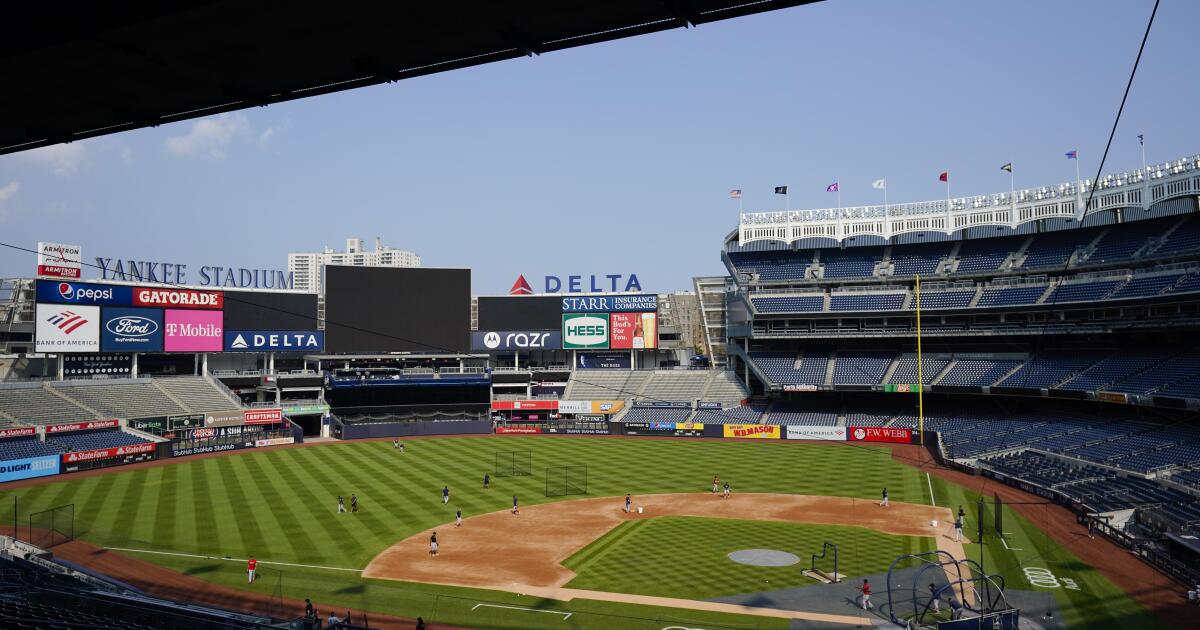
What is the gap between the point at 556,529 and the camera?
3909 cm

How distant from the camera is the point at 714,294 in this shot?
95312 mm

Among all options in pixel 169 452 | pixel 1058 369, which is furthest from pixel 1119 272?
pixel 169 452

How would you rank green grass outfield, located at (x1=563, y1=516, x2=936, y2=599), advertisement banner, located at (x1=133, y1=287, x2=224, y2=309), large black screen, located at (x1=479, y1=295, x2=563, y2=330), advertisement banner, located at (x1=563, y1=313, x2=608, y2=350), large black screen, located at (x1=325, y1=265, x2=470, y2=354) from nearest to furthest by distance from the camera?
1. green grass outfield, located at (x1=563, y1=516, x2=936, y2=599)
2. advertisement banner, located at (x1=133, y1=287, x2=224, y2=309)
3. large black screen, located at (x1=325, y1=265, x2=470, y2=354)
4. large black screen, located at (x1=479, y1=295, x2=563, y2=330)
5. advertisement banner, located at (x1=563, y1=313, x2=608, y2=350)

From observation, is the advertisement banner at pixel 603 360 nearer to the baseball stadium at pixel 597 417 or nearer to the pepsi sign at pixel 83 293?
the baseball stadium at pixel 597 417

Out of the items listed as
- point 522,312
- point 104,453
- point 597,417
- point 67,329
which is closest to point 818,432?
point 597,417

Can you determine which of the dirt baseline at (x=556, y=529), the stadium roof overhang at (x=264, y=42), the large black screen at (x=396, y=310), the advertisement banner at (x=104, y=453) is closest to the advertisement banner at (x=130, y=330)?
the large black screen at (x=396, y=310)

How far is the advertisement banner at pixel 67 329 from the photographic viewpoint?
224ft

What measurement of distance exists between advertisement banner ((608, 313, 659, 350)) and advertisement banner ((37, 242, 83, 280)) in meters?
55.3

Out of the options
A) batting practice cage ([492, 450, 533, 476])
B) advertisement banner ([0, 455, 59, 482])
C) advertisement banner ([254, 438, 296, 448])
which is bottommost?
batting practice cage ([492, 450, 533, 476])

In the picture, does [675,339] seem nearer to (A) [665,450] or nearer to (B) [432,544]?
(A) [665,450]

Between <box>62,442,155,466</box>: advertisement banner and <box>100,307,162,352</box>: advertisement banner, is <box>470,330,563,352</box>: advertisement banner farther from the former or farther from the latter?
<box>62,442,155,466</box>: advertisement banner

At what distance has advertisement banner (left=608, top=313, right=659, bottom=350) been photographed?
305ft

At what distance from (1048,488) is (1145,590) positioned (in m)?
17.0

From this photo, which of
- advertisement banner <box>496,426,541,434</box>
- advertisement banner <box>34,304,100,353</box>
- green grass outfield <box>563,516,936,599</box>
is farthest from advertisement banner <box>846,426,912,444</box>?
advertisement banner <box>34,304,100,353</box>
